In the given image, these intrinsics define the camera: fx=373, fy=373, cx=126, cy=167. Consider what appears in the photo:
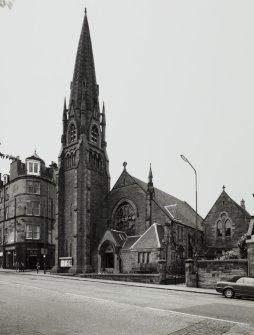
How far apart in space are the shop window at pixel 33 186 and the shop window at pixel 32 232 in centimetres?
514

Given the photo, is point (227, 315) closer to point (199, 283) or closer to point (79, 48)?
point (199, 283)

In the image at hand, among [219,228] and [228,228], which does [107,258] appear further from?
[228,228]

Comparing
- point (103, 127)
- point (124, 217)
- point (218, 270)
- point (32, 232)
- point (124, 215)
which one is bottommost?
point (218, 270)

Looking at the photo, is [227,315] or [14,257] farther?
[14,257]

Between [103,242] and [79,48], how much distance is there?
1125 inches

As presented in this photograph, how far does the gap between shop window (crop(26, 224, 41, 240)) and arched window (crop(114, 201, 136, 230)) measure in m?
14.6

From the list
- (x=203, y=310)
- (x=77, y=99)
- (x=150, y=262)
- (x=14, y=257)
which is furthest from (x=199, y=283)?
(x=14, y=257)

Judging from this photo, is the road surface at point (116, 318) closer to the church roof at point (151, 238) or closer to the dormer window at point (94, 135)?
the church roof at point (151, 238)

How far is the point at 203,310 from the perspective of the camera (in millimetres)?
14086

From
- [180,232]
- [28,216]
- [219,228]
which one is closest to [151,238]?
[180,232]

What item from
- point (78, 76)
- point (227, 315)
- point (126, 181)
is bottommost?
point (227, 315)

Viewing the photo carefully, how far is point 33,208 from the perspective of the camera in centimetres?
5650

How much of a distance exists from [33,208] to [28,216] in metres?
1.50

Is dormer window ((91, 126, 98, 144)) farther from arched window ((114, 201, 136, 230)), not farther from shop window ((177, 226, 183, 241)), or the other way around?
shop window ((177, 226, 183, 241))
